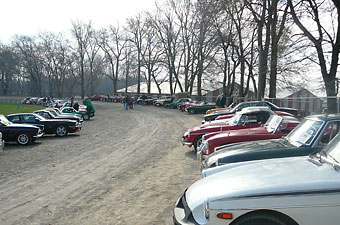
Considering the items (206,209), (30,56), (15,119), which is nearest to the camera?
(206,209)

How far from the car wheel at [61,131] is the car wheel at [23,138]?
3260mm

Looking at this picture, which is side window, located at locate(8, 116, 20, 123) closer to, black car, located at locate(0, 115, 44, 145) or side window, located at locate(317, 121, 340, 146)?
black car, located at locate(0, 115, 44, 145)

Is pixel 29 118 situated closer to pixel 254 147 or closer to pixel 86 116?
pixel 86 116

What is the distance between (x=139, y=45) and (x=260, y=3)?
46763mm

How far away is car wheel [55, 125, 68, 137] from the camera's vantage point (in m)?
17.2

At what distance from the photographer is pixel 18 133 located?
1384cm

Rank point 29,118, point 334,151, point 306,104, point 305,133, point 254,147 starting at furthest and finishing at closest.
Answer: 1. point 306,104
2. point 29,118
3. point 254,147
4. point 305,133
5. point 334,151

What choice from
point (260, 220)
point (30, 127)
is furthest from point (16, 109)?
point (260, 220)

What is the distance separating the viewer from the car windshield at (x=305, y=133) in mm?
6172

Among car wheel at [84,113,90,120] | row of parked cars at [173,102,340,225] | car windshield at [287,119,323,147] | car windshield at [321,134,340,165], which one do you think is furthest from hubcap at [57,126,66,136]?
car windshield at [321,134,340,165]

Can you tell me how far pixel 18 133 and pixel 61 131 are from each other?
355 centimetres

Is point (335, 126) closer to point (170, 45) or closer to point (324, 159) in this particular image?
point (324, 159)

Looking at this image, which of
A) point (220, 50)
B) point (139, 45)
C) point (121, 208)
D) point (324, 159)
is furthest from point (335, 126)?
point (139, 45)

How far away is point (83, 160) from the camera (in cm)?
1043
